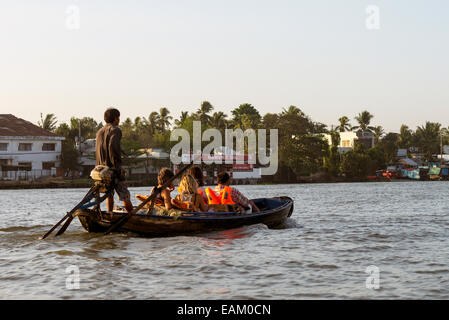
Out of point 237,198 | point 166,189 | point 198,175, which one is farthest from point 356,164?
point 166,189

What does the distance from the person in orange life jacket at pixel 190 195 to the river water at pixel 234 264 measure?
2.42ft

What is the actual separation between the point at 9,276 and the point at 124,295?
7.76 ft

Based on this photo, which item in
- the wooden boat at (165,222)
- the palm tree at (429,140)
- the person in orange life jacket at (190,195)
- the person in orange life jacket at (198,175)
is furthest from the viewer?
the palm tree at (429,140)

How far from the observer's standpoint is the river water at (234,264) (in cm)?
812

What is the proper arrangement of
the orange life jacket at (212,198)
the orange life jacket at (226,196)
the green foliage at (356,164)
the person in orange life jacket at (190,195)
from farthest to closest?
the green foliage at (356,164) → the orange life jacket at (212,198) → the orange life jacket at (226,196) → the person in orange life jacket at (190,195)

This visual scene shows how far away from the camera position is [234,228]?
14312 mm

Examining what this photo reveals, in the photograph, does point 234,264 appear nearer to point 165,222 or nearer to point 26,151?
point 165,222

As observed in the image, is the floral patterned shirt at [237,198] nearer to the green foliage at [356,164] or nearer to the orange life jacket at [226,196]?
the orange life jacket at [226,196]

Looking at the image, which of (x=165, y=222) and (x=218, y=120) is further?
(x=218, y=120)

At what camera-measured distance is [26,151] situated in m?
59.8

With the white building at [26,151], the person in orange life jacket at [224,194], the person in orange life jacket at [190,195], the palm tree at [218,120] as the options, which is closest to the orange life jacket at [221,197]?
the person in orange life jacket at [224,194]

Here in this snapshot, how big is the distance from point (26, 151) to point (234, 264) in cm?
5367
